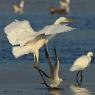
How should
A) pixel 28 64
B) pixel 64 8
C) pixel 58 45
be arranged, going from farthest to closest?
pixel 64 8
pixel 58 45
pixel 28 64

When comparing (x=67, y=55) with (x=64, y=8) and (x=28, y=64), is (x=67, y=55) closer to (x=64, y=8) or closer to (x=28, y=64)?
(x=28, y=64)

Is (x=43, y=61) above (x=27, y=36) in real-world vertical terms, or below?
below

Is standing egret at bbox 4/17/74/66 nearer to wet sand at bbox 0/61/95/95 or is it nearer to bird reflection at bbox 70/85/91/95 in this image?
wet sand at bbox 0/61/95/95

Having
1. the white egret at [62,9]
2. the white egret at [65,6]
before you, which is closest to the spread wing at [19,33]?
the white egret at [62,9]

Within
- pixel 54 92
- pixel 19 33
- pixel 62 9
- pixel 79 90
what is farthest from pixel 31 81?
pixel 62 9

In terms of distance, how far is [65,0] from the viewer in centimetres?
5259

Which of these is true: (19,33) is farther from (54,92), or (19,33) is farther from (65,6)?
(65,6)

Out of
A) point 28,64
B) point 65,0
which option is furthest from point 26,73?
point 65,0

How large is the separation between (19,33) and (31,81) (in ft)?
4.39

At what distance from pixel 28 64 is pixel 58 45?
4100 millimetres

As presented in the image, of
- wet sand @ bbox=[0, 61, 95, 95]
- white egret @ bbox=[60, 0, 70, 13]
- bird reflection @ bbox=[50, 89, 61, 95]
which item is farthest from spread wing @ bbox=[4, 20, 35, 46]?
white egret @ bbox=[60, 0, 70, 13]

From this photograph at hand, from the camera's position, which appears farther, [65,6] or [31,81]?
[65,6]

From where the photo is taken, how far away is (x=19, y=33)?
558 inches

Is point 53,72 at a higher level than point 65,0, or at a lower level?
higher
